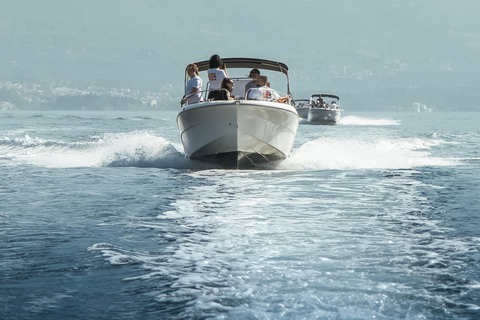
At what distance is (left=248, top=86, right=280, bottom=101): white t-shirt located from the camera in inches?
555

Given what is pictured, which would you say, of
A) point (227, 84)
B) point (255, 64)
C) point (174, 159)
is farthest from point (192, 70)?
point (174, 159)

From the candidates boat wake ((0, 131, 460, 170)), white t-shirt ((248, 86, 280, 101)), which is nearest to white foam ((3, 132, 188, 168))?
boat wake ((0, 131, 460, 170))

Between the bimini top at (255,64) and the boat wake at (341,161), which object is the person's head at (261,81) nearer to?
the bimini top at (255,64)

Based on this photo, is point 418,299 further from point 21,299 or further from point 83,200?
point 83,200

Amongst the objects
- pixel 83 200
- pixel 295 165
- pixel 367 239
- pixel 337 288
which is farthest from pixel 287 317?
pixel 295 165

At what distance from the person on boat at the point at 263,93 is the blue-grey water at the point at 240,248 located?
2.01 m

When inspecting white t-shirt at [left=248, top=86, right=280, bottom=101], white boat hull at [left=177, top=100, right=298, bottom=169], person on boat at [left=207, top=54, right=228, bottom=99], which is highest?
person on boat at [left=207, top=54, right=228, bottom=99]

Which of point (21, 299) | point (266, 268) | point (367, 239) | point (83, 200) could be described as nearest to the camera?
point (21, 299)

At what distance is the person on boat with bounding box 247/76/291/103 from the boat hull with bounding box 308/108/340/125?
3761 cm

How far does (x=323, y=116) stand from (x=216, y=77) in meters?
38.8

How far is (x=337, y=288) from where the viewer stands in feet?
16.7

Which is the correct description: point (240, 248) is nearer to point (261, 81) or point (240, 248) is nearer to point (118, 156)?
point (261, 81)

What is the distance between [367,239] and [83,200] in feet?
16.9

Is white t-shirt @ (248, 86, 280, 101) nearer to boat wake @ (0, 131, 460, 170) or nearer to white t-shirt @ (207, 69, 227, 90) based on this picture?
white t-shirt @ (207, 69, 227, 90)
